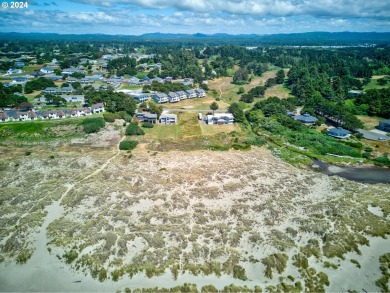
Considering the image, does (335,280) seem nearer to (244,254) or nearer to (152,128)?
(244,254)

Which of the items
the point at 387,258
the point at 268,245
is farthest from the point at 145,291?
the point at 387,258

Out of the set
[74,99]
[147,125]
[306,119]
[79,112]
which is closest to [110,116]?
[79,112]

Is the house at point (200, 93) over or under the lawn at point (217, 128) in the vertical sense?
over

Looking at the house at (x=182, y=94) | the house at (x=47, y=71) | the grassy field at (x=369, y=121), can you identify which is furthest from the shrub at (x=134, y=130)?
the house at (x=47, y=71)

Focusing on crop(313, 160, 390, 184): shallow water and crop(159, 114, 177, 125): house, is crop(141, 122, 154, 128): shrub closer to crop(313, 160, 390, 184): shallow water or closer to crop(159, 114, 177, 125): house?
crop(159, 114, 177, 125): house

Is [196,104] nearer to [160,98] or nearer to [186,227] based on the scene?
[160,98]

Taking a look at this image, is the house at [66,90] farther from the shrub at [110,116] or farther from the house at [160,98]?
the shrub at [110,116]

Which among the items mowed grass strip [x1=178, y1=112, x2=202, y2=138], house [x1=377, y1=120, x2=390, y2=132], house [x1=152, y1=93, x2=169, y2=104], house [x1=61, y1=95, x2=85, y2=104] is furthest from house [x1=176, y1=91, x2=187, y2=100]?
house [x1=377, y1=120, x2=390, y2=132]
